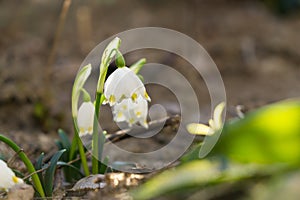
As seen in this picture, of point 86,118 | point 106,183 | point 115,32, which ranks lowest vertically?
point 106,183

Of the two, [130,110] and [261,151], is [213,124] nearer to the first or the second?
[130,110]

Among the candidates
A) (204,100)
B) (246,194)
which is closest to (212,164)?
(246,194)

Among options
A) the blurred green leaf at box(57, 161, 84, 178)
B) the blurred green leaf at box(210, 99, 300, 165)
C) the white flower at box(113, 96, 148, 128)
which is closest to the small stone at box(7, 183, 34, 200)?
the blurred green leaf at box(57, 161, 84, 178)

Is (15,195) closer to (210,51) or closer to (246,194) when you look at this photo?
(246,194)

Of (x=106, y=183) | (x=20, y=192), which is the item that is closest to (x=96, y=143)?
(x=106, y=183)

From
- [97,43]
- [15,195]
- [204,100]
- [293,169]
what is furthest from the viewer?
[97,43]

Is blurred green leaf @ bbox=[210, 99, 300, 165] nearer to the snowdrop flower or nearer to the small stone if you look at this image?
the snowdrop flower
